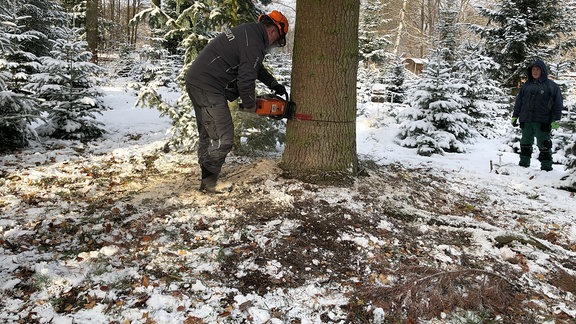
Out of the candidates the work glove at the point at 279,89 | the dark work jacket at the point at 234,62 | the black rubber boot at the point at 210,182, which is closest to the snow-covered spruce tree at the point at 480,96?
the work glove at the point at 279,89

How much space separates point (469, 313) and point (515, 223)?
214cm

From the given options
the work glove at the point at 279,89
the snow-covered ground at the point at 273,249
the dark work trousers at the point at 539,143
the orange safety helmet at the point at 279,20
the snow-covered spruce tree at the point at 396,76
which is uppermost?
the snow-covered spruce tree at the point at 396,76

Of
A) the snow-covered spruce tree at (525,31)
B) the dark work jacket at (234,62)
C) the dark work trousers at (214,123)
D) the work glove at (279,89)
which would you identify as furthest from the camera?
the snow-covered spruce tree at (525,31)

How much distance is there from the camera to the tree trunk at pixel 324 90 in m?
4.12

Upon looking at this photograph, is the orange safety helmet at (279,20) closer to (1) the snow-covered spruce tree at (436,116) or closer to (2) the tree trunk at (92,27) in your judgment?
(1) the snow-covered spruce tree at (436,116)

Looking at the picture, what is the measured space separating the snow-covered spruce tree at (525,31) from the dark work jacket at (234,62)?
13154 millimetres

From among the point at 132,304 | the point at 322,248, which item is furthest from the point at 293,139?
the point at 132,304

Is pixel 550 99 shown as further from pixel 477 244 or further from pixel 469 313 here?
pixel 469 313

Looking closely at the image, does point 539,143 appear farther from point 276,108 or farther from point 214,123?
point 214,123

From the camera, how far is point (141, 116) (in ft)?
34.5

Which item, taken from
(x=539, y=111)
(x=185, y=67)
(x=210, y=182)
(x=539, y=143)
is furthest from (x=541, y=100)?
(x=185, y=67)

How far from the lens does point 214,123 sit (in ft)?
13.6

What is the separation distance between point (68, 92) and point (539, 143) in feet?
29.9

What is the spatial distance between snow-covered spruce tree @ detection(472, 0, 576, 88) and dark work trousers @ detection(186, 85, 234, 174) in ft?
44.0
